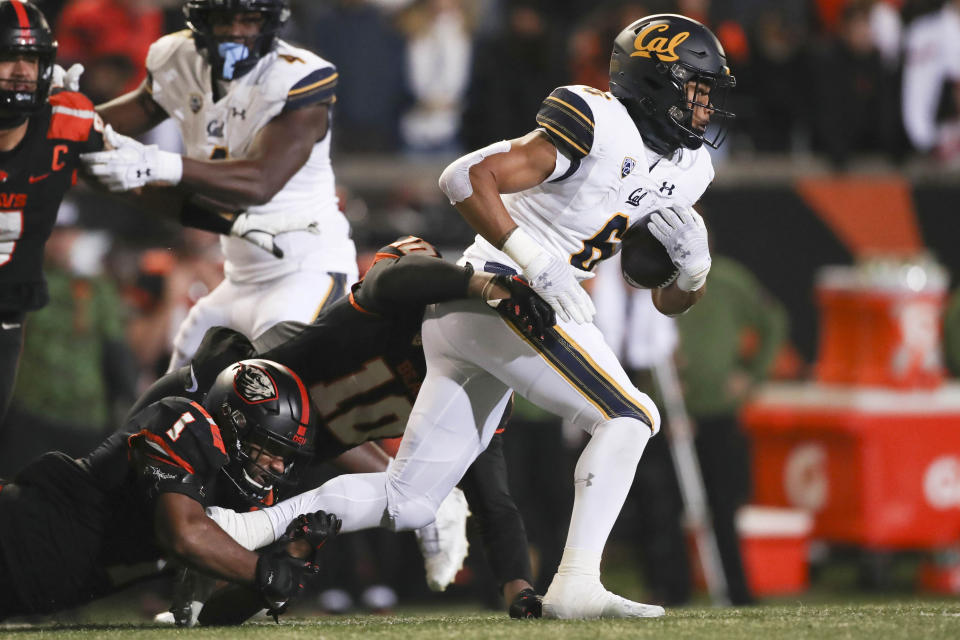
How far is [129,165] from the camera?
4766 millimetres

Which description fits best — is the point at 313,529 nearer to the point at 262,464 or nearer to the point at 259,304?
the point at 262,464

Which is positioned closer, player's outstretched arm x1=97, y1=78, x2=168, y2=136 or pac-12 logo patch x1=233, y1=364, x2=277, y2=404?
pac-12 logo patch x1=233, y1=364, x2=277, y2=404

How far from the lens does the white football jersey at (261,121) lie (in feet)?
17.0

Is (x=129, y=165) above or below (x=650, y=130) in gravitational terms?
below

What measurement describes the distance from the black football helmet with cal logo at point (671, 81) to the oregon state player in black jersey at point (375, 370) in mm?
746

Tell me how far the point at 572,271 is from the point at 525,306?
0.24m

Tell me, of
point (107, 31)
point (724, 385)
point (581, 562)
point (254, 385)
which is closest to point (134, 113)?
point (254, 385)

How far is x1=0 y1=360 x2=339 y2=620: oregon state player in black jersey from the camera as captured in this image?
3.94m

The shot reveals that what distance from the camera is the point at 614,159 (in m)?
4.30

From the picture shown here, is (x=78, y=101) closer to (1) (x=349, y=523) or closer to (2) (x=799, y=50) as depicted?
(1) (x=349, y=523)

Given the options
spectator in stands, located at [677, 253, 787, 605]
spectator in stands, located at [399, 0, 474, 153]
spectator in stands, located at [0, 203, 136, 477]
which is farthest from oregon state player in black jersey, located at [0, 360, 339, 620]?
spectator in stands, located at [399, 0, 474, 153]

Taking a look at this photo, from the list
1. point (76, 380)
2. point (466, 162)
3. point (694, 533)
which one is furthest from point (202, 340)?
point (694, 533)

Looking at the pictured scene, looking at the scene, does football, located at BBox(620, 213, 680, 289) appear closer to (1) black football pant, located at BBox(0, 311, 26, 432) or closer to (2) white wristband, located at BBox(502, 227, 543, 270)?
(2) white wristband, located at BBox(502, 227, 543, 270)

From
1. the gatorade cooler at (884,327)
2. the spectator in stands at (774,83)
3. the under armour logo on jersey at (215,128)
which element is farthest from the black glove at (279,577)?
the spectator in stands at (774,83)
